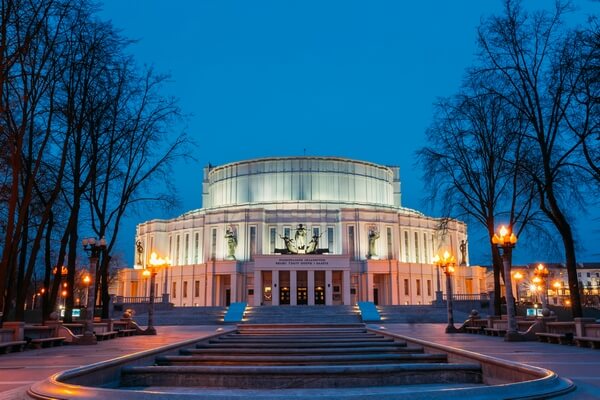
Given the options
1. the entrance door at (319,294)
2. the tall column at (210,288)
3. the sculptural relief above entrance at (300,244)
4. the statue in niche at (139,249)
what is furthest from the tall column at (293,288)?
the statue in niche at (139,249)

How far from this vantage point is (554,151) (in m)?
25.9

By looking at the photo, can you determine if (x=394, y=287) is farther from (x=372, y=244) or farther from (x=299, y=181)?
(x=299, y=181)

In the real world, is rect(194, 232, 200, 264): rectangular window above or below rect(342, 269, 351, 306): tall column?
above

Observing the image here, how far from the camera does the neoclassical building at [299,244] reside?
189ft

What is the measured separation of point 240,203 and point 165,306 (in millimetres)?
23309

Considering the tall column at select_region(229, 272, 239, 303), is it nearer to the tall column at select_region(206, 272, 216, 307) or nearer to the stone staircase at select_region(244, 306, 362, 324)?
the tall column at select_region(206, 272, 216, 307)

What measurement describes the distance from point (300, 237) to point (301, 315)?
18057 mm

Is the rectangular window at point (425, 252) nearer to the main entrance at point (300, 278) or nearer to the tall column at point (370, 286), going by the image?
the tall column at point (370, 286)

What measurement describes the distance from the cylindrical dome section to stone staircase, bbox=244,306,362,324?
24527 mm

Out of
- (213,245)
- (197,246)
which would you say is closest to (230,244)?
(213,245)

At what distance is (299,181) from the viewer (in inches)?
2712

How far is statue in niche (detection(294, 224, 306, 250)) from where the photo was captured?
59.5m

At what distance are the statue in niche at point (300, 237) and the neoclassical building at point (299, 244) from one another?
11cm

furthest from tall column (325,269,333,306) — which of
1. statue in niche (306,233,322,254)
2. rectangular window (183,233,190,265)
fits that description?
rectangular window (183,233,190,265)
